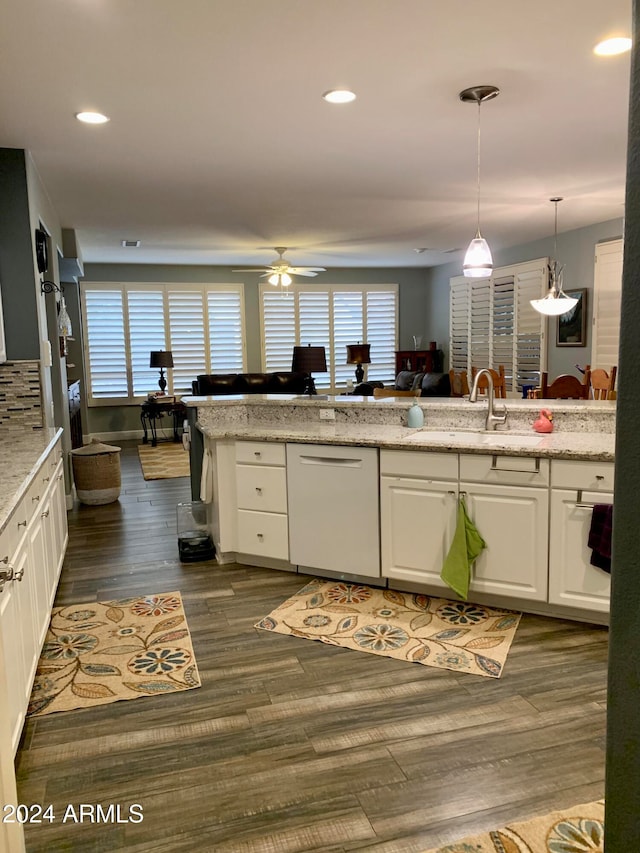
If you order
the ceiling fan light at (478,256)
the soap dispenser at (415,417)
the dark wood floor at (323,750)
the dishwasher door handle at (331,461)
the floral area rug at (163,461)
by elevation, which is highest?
the ceiling fan light at (478,256)

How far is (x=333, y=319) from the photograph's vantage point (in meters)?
10.9

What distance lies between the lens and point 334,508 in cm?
374

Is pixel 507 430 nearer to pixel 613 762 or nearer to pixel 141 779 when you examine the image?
pixel 141 779

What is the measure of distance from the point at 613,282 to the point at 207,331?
5.97 metres

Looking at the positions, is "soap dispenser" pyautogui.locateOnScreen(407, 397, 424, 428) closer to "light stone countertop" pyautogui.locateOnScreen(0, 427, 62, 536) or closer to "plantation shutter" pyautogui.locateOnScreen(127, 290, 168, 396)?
"light stone countertop" pyautogui.locateOnScreen(0, 427, 62, 536)

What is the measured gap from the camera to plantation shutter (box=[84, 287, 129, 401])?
966cm

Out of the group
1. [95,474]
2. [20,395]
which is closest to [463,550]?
[20,395]

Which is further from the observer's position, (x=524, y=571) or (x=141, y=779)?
(x=524, y=571)

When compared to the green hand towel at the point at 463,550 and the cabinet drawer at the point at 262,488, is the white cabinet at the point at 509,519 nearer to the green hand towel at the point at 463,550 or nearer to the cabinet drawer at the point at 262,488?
the green hand towel at the point at 463,550

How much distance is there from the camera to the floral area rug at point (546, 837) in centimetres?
181

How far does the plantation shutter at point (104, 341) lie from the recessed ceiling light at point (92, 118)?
255 inches

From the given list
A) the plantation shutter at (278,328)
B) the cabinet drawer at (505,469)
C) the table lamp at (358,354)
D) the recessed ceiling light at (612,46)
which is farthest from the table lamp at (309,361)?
the recessed ceiling light at (612,46)

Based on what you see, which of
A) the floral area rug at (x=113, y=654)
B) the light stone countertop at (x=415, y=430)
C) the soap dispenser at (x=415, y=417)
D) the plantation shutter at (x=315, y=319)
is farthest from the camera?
the plantation shutter at (x=315, y=319)

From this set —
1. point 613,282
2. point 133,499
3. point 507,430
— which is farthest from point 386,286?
point 507,430
